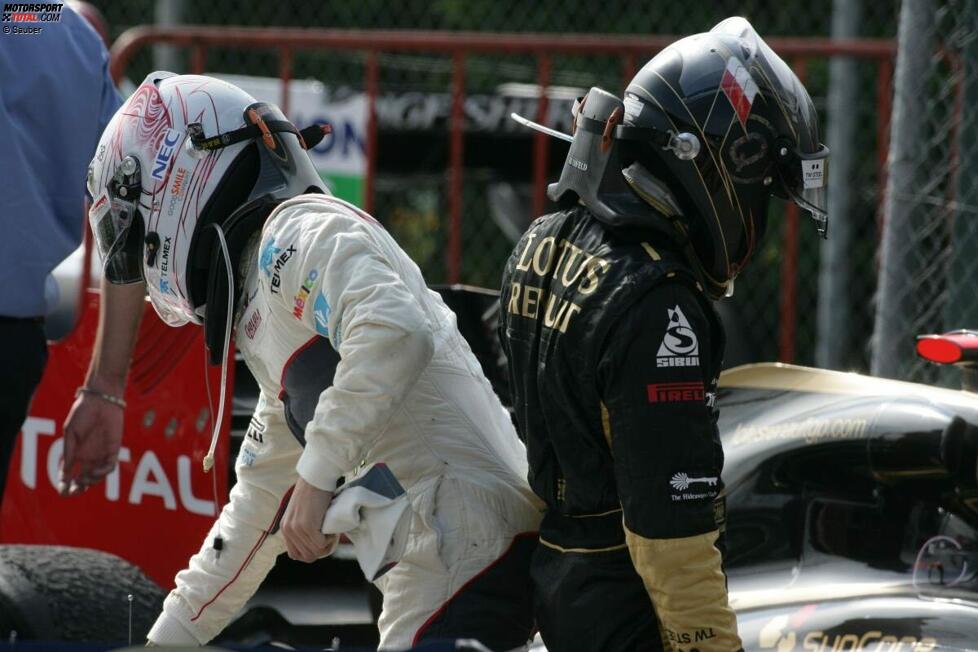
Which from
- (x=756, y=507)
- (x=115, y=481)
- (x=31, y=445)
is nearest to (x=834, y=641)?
(x=756, y=507)

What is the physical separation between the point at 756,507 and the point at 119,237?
4.67 feet

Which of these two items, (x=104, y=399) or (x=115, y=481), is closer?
(x=104, y=399)

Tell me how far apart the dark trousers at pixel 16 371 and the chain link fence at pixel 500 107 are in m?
3.76

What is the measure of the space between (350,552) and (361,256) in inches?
78.8

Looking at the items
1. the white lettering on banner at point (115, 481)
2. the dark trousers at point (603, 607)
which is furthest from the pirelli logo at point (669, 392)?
the white lettering on banner at point (115, 481)

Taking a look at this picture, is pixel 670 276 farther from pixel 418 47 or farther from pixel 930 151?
pixel 418 47

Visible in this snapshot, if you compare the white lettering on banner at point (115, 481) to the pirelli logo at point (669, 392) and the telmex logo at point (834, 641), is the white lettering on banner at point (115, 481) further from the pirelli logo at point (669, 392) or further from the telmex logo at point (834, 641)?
the pirelli logo at point (669, 392)

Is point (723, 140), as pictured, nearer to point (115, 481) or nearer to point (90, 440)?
point (90, 440)

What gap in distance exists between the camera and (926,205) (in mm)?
4605

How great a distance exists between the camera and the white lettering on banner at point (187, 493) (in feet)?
13.0

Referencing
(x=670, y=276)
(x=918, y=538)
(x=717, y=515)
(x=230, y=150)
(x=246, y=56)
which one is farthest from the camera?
(x=246, y=56)

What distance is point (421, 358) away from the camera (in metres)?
2.33

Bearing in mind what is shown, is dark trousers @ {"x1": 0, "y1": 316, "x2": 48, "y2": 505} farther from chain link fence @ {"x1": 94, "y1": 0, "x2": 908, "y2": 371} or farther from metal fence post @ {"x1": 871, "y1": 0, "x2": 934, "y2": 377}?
chain link fence @ {"x1": 94, "y1": 0, "x2": 908, "y2": 371}

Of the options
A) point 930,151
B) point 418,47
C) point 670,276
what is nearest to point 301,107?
point 418,47
